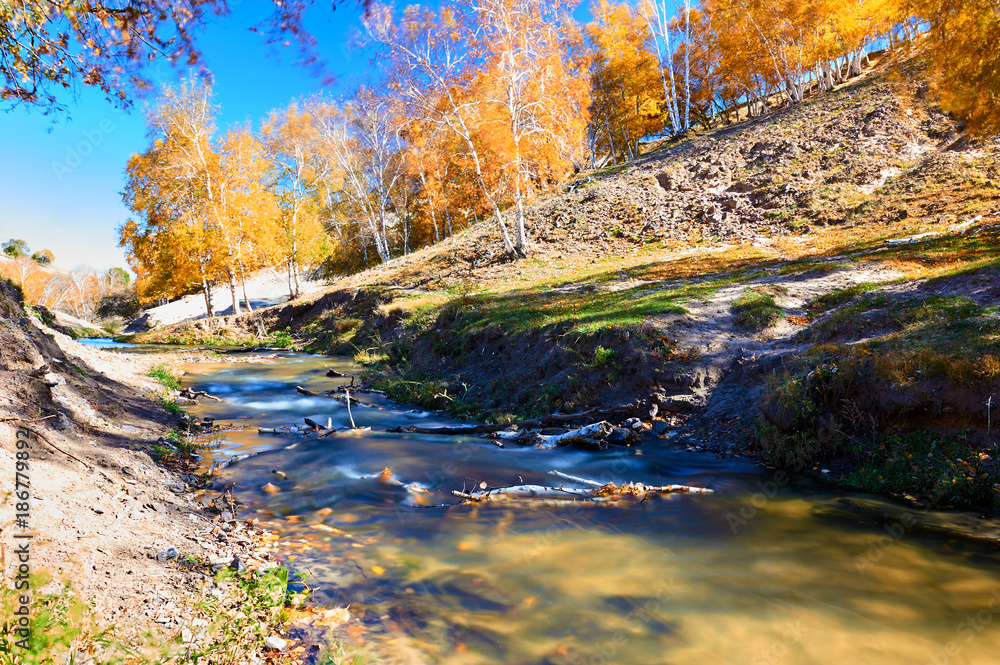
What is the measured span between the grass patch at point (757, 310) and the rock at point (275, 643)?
9407mm

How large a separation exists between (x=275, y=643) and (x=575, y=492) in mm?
3852

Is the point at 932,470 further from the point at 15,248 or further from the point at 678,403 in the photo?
the point at 15,248

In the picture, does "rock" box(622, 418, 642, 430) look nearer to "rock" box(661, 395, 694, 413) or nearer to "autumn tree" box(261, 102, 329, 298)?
"rock" box(661, 395, 694, 413)

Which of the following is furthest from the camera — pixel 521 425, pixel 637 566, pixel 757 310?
pixel 757 310

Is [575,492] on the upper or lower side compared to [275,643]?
lower

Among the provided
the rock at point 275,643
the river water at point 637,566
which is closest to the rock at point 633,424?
the river water at point 637,566

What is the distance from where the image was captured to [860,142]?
86.4 feet

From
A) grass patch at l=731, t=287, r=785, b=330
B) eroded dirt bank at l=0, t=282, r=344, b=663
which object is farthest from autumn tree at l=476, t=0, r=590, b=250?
eroded dirt bank at l=0, t=282, r=344, b=663

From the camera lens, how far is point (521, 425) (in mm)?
9023

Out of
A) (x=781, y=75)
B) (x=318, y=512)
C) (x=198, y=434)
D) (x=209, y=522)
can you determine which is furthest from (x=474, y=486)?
(x=781, y=75)

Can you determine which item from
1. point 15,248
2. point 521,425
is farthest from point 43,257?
point 521,425

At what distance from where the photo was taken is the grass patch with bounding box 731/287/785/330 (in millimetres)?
10117

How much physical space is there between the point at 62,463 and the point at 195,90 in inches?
1191

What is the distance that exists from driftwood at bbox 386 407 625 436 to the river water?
1.34 metres
